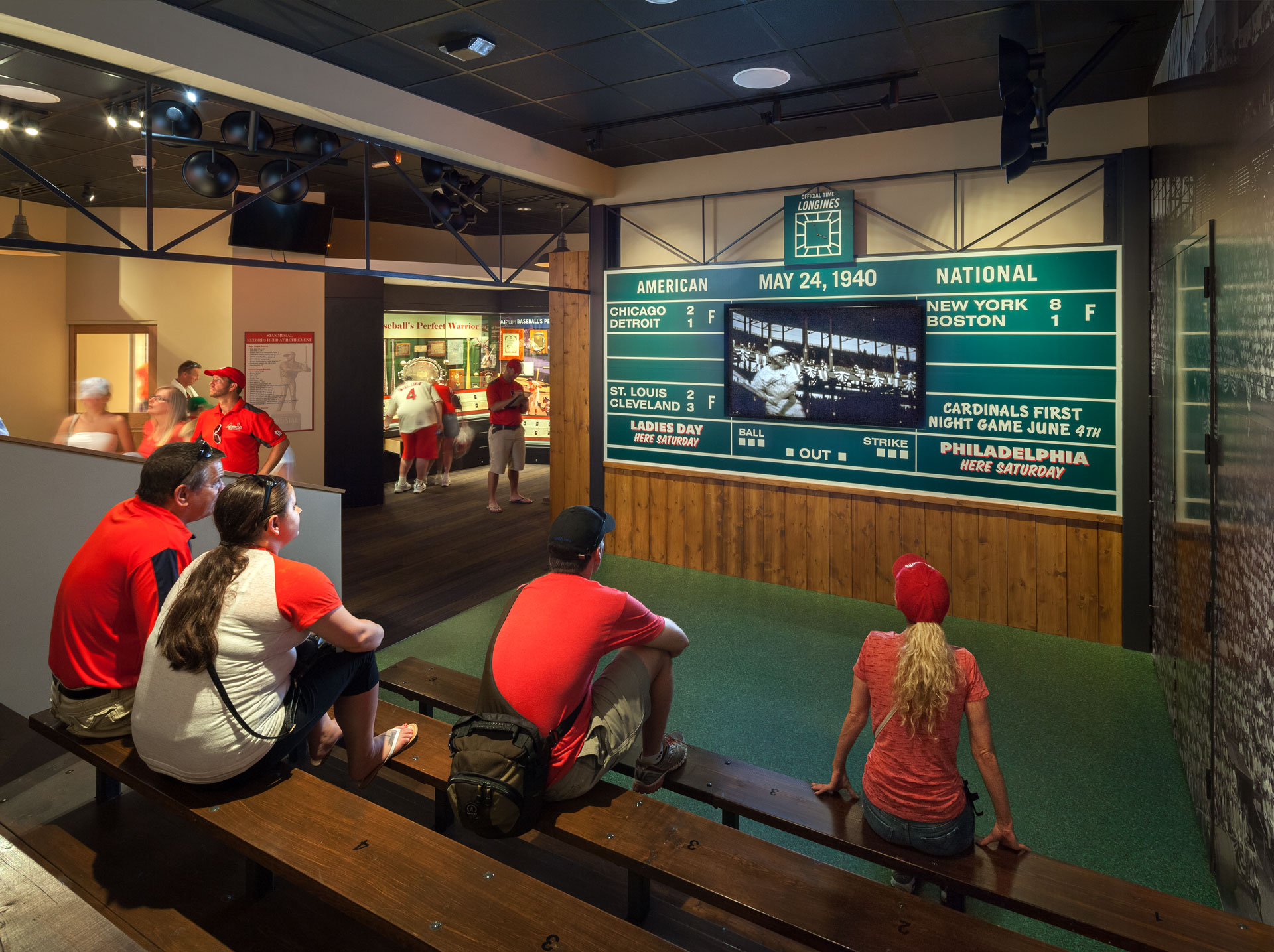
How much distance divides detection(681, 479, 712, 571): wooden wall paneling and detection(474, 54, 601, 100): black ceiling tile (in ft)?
9.93

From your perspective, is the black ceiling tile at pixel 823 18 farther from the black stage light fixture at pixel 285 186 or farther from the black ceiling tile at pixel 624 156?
the black stage light fixture at pixel 285 186

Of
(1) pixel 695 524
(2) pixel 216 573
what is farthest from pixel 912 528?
(2) pixel 216 573

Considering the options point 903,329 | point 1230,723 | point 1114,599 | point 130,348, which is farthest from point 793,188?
point 130,348

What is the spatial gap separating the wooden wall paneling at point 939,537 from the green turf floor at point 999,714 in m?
0.41

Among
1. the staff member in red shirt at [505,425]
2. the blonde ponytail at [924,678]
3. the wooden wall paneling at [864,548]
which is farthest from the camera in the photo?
the staff member in red shirt at [505,425]

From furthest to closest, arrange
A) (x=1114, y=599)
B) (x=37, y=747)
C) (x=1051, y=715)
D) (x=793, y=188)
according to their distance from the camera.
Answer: (x=793, y=188), (x=1114, y=599), (x=1051, y=715), (x=37, y=747)

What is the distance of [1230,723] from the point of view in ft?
7.79

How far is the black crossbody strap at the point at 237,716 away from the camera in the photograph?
1.89 meters

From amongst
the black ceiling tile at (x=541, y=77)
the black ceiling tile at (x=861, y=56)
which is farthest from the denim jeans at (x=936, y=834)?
the black ceiling tile at (x=541, y=77)

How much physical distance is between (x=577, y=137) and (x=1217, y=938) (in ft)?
18.6

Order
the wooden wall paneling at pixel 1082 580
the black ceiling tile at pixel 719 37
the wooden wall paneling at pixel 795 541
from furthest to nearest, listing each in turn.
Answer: the wooden wall paneling at pixel 795 541 < the wooden wall paneling at pixel 1082 580 < the black ceiling tile at pixel 719 37

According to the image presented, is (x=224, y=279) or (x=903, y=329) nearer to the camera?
(x=903, y=329)

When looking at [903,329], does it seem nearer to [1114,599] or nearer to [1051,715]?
[1114,599]

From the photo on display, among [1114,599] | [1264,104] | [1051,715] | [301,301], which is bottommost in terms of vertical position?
[1051,715]
